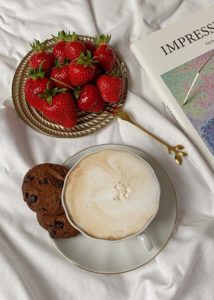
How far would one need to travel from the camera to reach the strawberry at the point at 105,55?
0.59 meters

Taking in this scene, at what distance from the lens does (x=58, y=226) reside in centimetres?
50

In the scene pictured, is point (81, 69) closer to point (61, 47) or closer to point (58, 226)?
point (61, 47)

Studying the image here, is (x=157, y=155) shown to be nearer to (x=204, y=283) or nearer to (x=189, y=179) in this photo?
(x=189, y=179)

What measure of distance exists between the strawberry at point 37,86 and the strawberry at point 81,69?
35mm

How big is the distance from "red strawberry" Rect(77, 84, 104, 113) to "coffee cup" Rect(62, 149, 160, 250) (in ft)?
0.31

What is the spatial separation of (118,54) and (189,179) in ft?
0.77

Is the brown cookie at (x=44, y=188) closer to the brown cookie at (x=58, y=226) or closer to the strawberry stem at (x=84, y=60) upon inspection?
the brown cookie at (x=58, y=226)

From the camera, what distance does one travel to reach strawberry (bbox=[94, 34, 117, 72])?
587 millimetres

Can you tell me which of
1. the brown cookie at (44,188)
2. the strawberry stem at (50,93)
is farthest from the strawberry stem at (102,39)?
the brown cookie at (44,188)

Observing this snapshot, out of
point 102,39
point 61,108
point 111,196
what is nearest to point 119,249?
point 111,196

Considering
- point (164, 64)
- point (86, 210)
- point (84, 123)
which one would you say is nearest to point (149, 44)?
point (164, 64)

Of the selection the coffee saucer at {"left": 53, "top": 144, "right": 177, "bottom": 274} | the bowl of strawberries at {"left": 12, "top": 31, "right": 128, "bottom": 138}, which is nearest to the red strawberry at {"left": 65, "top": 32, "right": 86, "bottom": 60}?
the bowl of strawberries at {"left": 12, "top": 31, "right": 128, "bottom": 138}

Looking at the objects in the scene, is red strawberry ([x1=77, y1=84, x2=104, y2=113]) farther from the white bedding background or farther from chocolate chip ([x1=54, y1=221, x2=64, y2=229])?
chocolate chip ([x1=54, y1=221, x2=64, y2=229])

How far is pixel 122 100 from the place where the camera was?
0.61m
